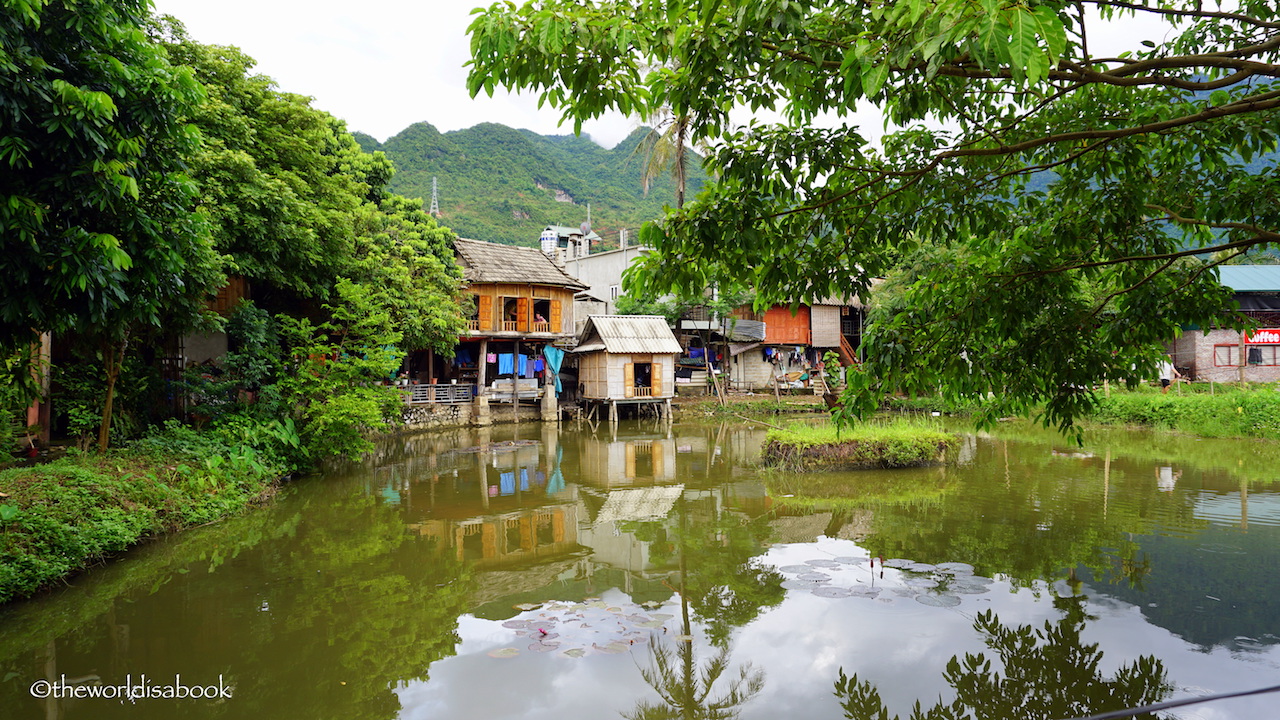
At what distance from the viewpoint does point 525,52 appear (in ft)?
10.3

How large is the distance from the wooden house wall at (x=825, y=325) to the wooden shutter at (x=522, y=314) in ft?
46.9

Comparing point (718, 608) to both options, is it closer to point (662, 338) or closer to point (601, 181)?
point (662, 338)

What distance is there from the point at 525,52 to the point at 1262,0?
14.5 ft

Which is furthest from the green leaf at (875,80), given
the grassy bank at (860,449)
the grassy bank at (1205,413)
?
the grassy bank at (1205,413)

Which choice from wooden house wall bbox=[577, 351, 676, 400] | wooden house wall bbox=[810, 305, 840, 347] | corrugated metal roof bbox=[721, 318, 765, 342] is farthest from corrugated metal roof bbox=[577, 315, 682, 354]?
wooden house wall bbox=[810, 305, 840, 347]

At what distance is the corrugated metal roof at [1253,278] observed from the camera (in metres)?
25.4

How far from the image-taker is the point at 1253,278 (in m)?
26.5

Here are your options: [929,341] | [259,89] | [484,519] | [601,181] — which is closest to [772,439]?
[484,519]

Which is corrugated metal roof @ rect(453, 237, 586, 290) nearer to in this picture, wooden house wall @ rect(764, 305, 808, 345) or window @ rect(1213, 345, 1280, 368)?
wooden house wall @ rect(764, 305, 808, 345)

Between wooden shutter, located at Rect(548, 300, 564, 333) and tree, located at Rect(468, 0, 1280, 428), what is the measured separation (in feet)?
68.4

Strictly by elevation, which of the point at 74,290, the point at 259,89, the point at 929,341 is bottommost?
the point at 929,341

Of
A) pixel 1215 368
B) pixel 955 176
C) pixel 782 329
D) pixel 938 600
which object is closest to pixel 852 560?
pixel 938 600

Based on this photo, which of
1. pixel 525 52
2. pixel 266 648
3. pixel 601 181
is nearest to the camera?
pixel 525 52

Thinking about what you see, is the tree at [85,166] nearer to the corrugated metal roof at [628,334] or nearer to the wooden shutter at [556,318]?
the corrugated metal roof at [628,334]
